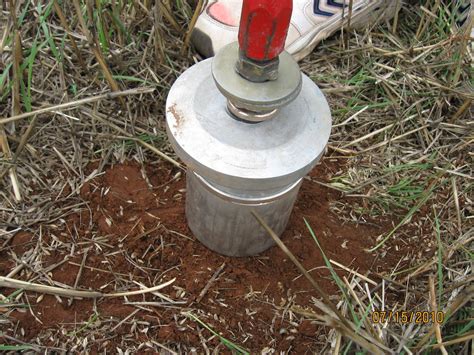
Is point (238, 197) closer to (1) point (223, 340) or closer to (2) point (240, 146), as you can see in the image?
(2) point (240, 146)

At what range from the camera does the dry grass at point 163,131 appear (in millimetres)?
1306

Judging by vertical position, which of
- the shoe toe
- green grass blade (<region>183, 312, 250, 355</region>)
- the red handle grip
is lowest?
green grass blade (<region>183, 312, 250, 355</region>)

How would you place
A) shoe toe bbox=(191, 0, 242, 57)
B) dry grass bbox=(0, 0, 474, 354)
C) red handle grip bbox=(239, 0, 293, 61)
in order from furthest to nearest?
shoe toe bbox=(191, 0, 242, 57) < dry grass bbox=(0, 0, 474, 354) < red handle grip bbox=(239, 0, 293, 61)

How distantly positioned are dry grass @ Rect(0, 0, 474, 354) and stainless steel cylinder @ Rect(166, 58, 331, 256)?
0.73 feet

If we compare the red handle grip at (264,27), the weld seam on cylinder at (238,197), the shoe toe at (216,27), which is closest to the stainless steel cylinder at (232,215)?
the weld seam on cylinder at (238,197)

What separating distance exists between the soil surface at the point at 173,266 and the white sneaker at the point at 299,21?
46 centimetres

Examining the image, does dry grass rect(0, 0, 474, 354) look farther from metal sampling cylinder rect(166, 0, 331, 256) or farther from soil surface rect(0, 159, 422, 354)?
metal sampling cylinder rect(166, 0, 331, 256)

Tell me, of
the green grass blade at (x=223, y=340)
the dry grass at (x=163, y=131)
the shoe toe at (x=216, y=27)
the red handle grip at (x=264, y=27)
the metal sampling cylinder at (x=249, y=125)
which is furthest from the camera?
the shoe toe at (x=216, y=27)

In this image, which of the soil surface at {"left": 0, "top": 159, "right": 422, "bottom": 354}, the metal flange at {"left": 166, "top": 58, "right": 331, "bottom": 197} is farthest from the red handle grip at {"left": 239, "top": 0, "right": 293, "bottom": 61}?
the soil surface at {"left": 0, "top": 159, "right": 422, "bottom": 354}

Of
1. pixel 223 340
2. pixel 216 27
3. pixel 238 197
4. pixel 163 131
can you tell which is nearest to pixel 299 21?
pixel 216 27

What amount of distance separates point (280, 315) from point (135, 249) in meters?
0.38

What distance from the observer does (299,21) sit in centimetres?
174

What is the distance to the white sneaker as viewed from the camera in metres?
1.68

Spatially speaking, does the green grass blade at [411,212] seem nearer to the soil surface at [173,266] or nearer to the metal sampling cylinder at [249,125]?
the soil surface at [173,266]
